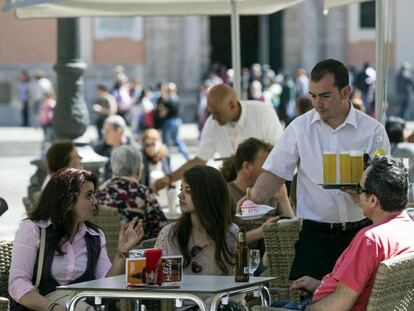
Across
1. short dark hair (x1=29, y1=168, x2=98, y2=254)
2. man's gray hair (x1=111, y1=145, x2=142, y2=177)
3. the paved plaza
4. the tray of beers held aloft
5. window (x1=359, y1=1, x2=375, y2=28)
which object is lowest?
the paved plaza

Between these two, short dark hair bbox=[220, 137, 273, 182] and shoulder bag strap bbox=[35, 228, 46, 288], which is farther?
short dark hair bbox=[220, 137, 273, 182]

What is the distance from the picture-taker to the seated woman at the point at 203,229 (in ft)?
21.7

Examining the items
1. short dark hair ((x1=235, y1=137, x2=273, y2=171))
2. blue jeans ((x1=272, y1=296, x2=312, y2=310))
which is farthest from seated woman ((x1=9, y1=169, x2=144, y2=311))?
short dark hair ((x1=235, y1=137, x2=273, y2=171))

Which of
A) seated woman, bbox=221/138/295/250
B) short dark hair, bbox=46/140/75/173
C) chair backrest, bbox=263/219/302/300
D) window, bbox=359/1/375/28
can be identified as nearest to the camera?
chair backrest, bbox=263/219/302/300

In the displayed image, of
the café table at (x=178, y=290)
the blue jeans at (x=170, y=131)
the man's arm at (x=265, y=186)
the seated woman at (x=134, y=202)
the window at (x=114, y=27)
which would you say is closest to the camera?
the café table at (x=178, y=290)

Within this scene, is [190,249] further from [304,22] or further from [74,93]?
[304,22]

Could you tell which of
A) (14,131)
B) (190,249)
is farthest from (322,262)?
(14,131)

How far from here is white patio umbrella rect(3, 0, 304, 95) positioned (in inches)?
452

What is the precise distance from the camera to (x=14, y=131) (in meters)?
35.4

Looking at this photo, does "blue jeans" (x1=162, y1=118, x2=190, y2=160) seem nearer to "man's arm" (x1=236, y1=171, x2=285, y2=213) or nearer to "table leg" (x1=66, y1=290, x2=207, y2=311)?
"man's arm" (x1=236, y1=171, x2=285, y2=213)

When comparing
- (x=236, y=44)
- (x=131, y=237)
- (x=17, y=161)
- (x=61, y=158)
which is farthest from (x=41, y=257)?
(x=17, y=161)

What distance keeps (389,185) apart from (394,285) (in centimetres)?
42

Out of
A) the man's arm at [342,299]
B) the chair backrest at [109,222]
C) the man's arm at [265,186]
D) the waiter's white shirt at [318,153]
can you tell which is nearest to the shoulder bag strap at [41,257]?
the man's arm at [265,186]

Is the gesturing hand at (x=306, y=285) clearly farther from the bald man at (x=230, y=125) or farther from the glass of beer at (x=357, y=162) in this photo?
the bald man at (x=230, y=125)
